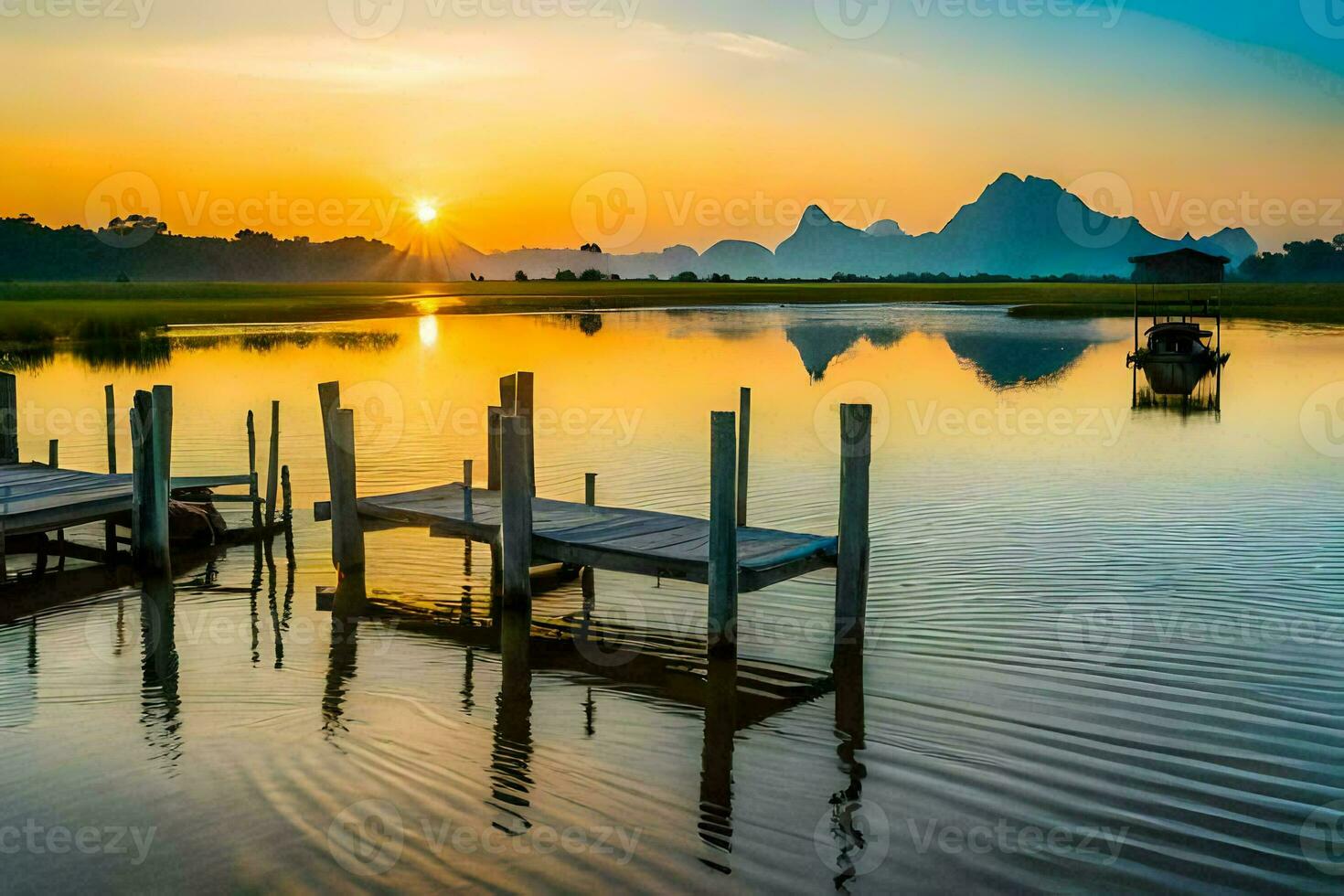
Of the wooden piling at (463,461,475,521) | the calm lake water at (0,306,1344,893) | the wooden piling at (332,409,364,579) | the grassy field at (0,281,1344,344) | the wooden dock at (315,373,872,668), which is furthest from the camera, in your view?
the grassy field at (0,281,1344,344)

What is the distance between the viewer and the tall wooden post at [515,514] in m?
11.8

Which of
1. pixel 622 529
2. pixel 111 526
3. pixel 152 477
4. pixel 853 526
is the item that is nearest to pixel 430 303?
pixel 111 526

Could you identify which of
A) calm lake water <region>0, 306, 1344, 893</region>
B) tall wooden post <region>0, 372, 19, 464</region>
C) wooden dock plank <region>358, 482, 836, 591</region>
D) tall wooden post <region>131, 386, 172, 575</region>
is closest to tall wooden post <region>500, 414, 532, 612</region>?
wooden dock plank <region>358, 482, 836, 591</region>

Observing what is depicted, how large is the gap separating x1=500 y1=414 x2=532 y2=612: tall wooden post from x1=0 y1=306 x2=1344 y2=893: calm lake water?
0.80 meters

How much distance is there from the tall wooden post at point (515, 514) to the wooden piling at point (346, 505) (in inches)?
109

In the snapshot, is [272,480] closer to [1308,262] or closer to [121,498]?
[121,498]

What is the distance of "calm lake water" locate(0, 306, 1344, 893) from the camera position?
282 inches

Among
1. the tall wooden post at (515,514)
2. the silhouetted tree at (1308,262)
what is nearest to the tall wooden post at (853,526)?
the tall wooden post at (515,514)

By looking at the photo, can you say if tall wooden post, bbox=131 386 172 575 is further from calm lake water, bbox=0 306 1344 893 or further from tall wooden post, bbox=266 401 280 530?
tall wooden post, bbox=266 401 280 530

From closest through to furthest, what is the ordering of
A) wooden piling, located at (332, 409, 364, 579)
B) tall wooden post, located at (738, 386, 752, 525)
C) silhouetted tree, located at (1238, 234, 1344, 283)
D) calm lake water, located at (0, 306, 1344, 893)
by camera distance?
calm lake water, located at (0, 306, 1344, 893) → wooden piling, located at (332, 409, 364, 579) → tall wooden post, located at (738, 386, 752, 525) → silhouetted tree, located at (1238, 234, 1344, 283)

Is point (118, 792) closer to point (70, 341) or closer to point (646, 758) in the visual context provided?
point (646, 758)

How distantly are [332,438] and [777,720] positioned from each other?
6853 millimetres

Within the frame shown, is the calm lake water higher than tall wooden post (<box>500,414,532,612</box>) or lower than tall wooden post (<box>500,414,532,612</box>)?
lower

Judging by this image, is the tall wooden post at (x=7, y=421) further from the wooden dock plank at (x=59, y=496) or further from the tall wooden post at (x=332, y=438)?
the tall wooden post at (x=332, y=438)
